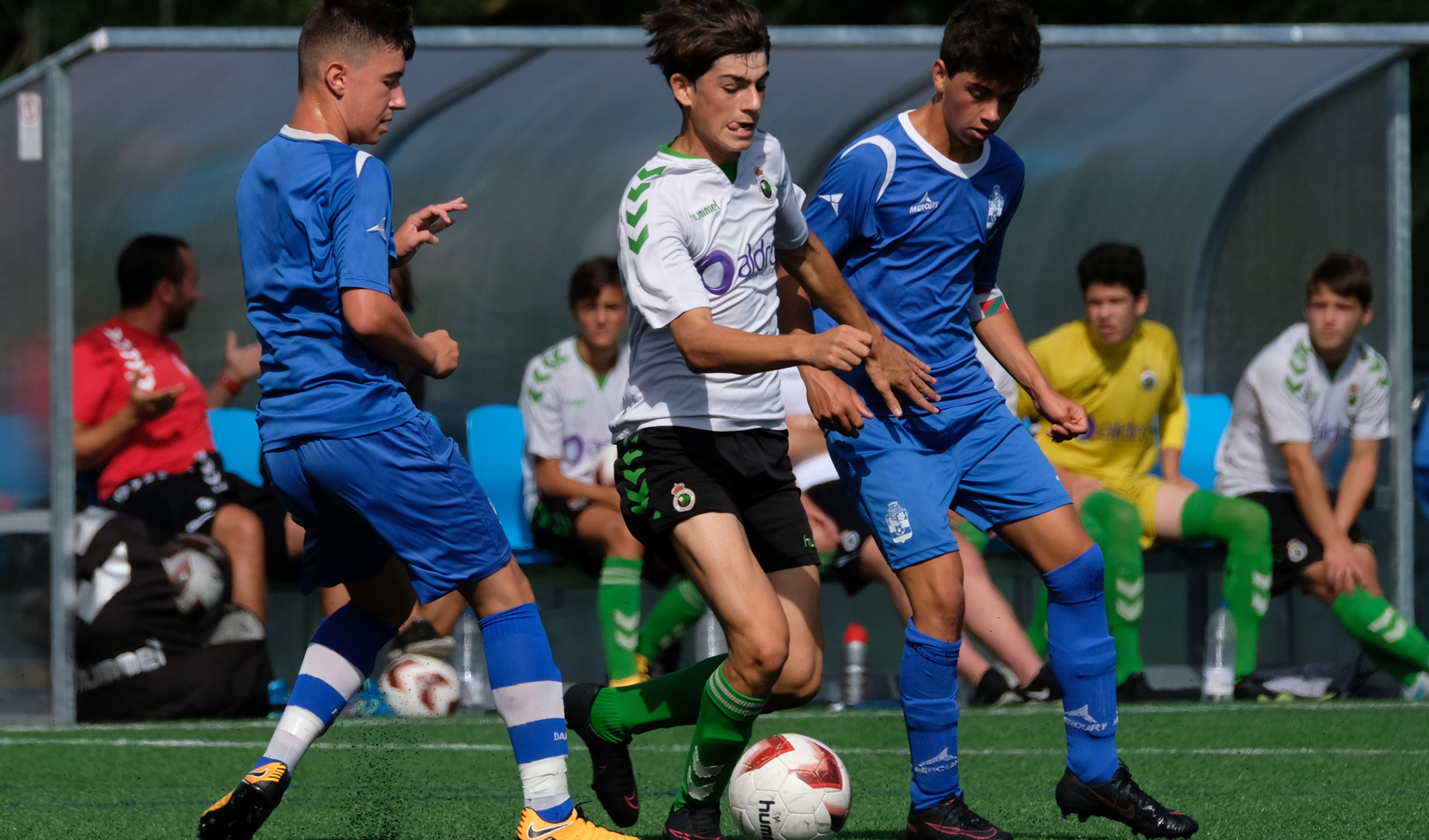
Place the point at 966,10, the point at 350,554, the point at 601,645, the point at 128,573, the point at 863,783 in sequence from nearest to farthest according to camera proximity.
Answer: the point at 350,554, the point at 966,10, the point at 863,783, the point at 128,573, the point at 601,645

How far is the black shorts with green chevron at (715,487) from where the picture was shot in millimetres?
4020

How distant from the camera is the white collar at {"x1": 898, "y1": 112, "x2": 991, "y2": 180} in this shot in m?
4.54

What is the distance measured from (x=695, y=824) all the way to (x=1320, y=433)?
15.7ft

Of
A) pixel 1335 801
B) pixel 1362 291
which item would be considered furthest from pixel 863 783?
pixel 1362 291

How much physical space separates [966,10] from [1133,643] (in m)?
3.89

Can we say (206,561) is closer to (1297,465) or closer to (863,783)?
(863,783)

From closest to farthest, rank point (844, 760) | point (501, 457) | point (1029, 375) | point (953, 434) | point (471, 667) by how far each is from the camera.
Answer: point (953, 434), point (1029, 375), point (844, 760), point (471, 667), point (501, 457)

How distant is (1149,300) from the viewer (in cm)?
962

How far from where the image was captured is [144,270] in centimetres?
768

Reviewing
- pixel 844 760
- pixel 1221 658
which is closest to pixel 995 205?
pixel 844 760

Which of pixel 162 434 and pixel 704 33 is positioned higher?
pixel 704 33

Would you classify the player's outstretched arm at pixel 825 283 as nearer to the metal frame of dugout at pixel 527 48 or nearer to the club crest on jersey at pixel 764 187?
the club crest on jersey at pixel 764 187

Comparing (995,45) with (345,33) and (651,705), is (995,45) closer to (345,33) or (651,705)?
(345,33)

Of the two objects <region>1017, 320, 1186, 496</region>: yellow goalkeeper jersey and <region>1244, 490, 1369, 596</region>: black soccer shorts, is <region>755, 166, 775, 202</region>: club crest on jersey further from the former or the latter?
<region>1244, 490, 1369, 596</region>: black soccer shorts
